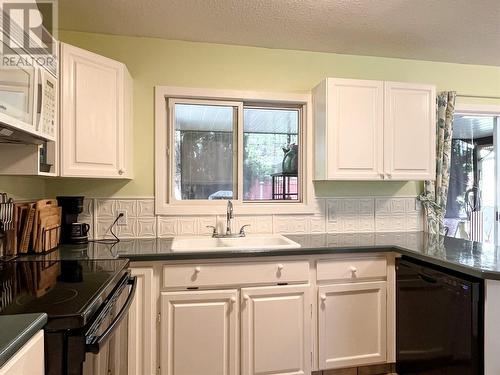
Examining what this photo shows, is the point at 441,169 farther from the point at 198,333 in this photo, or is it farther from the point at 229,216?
the point at 198,333

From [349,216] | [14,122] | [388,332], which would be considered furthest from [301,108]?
[14,122]

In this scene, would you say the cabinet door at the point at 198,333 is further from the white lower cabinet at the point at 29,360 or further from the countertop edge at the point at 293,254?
the white lower cabinet at the point at 29,360

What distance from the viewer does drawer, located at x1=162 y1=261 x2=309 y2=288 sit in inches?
71.8

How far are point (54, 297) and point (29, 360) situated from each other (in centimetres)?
29

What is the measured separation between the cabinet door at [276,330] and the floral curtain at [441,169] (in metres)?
1.41

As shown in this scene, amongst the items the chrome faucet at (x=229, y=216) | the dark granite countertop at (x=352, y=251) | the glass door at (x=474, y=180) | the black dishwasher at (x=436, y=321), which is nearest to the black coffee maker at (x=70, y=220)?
the dark granite countertop at (x=352, y=251)

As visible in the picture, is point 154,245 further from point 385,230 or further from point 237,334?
point 385,230

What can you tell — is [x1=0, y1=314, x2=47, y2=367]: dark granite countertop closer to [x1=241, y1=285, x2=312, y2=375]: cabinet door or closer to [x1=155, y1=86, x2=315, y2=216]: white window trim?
[x1=241, y1=285, x2=312, y2=375]: cabinet door

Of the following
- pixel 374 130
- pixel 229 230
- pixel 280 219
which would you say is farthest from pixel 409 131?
pixel 229 230

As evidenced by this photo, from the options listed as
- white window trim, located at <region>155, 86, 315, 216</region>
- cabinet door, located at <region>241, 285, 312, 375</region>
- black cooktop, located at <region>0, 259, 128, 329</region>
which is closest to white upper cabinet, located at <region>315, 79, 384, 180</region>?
white window trim, located at <region>155, 86, 315, 216</region>

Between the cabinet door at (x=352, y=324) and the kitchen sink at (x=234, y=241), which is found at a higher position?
the kitchen sink at (x=234, y=241)

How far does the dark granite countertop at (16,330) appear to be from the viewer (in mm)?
732

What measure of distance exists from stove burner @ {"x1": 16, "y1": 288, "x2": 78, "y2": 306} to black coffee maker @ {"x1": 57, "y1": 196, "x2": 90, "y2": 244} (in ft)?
3.34

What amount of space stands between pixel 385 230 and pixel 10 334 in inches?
101
